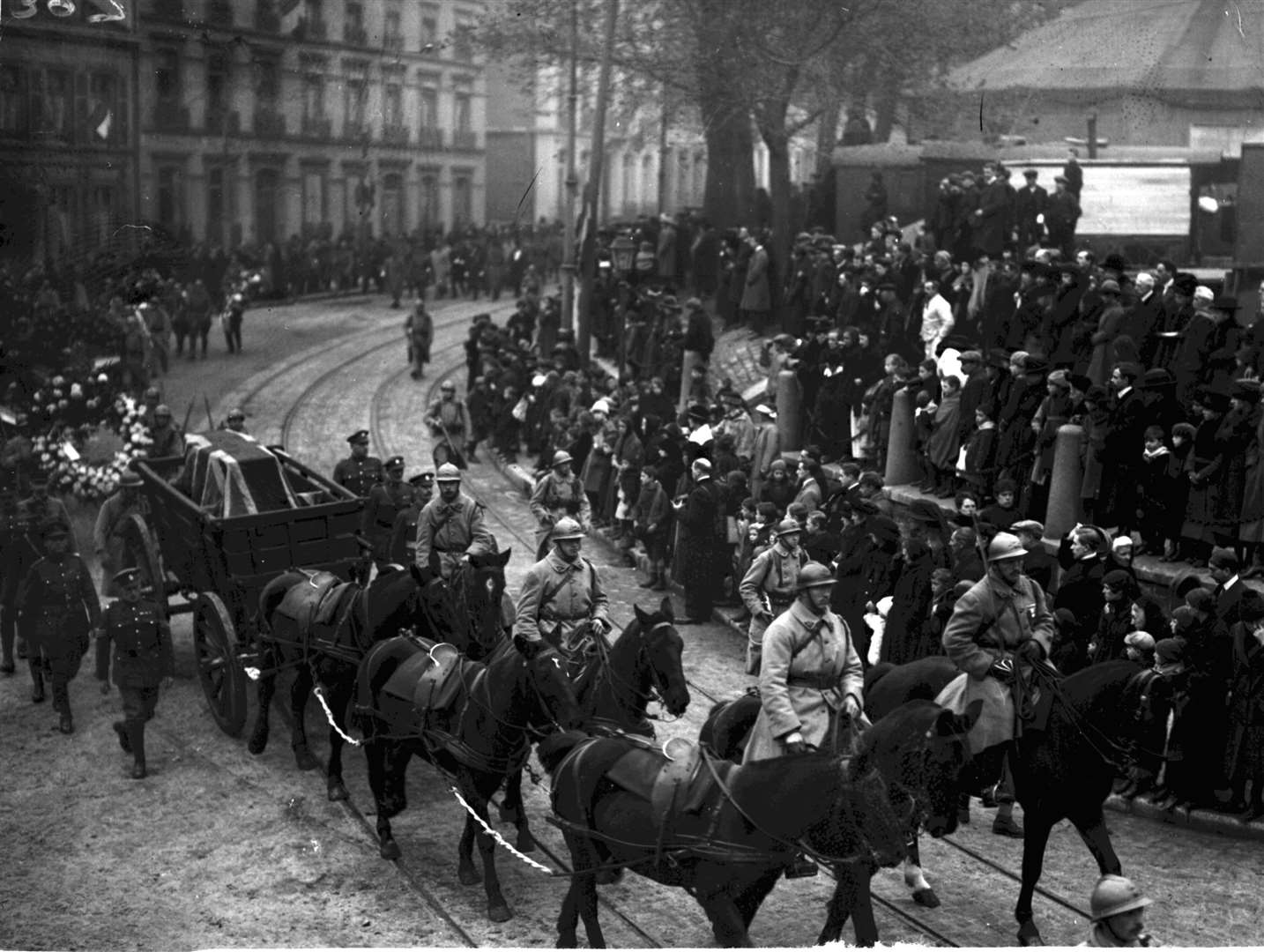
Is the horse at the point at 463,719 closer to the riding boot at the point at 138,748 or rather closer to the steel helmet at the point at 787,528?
the riding boot at the point at 138,748

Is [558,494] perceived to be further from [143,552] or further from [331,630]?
[331,630]

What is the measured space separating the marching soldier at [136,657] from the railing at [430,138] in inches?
1109

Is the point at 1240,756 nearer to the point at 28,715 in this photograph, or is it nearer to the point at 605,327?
the point at 28,715


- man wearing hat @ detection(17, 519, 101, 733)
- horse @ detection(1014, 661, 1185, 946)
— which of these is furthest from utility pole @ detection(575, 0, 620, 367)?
horse @ detection(1014, 661, 1185, 946)

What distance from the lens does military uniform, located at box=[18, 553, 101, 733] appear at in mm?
13891

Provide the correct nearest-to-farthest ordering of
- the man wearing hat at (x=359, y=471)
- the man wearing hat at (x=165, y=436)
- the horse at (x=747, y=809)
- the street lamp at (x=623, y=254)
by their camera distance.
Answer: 1. the horse at (x=747, y=809)
2. the man wearing hat at (x=359, y=471)
3. the man wearing hat at (x=165, y=436)
4. the street lamp at (x=623, y=254)

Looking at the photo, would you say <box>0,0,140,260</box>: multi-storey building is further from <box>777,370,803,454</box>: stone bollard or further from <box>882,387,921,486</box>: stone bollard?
<box>882,387,921,486</box>: stone bollard

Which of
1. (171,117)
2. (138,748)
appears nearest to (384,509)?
(138,748)

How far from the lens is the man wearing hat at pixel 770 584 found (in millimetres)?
12555

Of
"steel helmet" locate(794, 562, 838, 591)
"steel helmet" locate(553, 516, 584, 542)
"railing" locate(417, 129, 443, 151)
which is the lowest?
"steel helmet" locate(553, 516, 584, 542)

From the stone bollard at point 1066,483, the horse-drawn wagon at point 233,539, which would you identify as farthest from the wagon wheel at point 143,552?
the stone bollard at point 1066,483

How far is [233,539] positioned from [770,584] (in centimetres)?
456

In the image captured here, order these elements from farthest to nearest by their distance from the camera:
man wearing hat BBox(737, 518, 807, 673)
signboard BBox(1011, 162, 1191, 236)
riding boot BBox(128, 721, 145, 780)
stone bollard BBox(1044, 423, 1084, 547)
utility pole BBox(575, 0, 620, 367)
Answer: signboard BBox(1011, 162, 1191, 236) → utility pole BBox(575, 0, 620, 367) → stone bollard BBox(1044, 423, 1084, 547) → riding boot BBox(128, 721, 145, 780) → man wearing hat BBox(737, 518, 807, 673)

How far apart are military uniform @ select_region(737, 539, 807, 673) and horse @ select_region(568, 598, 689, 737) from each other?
254cm
